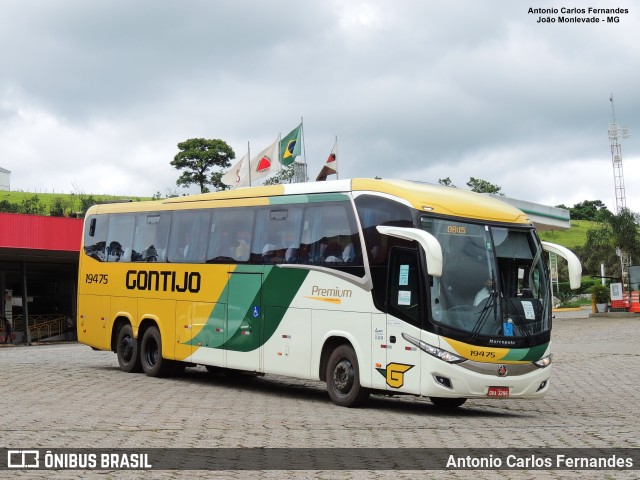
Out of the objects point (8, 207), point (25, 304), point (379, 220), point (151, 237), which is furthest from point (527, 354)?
point (8, 207)

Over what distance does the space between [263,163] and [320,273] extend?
718 inches

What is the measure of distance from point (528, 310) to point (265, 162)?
20.0 m

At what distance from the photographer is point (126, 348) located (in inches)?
904

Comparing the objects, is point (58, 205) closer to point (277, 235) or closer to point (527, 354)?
point (277, 235)

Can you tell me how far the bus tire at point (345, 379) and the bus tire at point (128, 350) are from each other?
7.02 m

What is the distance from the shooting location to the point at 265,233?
1855 centimetres

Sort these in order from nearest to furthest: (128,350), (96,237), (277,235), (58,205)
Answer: (277,235) → (128,350) → (96,237) → (58,205)

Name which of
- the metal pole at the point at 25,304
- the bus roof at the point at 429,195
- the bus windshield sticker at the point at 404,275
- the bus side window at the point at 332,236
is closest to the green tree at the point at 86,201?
the metal pole at the point at 25,304

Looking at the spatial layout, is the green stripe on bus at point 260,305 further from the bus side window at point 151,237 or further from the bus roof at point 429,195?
the bus side window at point 151,237

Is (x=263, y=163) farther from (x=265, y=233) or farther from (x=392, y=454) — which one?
(x=392, y=454)

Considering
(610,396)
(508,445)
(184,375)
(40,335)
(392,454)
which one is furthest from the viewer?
(40,335)

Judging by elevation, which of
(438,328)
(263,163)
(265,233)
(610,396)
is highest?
(263,163)

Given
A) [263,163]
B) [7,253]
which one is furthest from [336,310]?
[7,253]

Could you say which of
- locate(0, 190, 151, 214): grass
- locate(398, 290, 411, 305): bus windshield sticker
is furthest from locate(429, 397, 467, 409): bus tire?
locate(0, 190, 151, 214): grass
